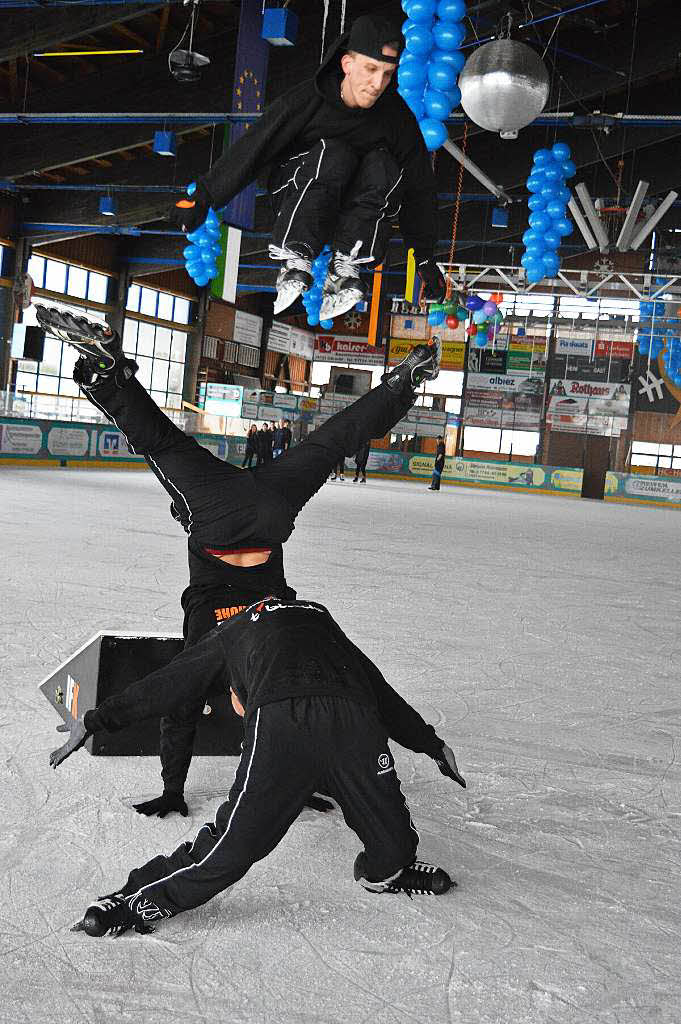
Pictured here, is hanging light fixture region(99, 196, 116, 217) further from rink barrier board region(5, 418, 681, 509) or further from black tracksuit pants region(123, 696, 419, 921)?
black tracksuit pants region(123, 696, 419, 921)

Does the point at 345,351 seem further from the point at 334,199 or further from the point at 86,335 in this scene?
the point at 86,335

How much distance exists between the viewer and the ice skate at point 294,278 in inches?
97.3

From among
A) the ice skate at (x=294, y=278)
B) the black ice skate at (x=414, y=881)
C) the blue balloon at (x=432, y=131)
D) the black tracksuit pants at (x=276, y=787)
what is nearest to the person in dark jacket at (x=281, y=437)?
the blue balloon at (x=432, y=131)

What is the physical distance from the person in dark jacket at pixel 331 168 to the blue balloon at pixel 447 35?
172 centimetres

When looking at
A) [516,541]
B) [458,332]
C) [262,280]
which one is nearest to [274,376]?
[262,280]

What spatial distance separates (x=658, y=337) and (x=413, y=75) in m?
18.3

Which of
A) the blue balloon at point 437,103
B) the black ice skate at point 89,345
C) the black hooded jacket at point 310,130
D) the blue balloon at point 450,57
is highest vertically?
the blue balloon at point 450,57

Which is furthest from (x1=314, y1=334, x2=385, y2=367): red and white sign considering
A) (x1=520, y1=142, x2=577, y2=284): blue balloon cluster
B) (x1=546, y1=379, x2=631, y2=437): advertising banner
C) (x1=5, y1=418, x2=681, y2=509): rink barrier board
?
(x1=520, y1=142, x2=577, y2=284): blue balloon cluster

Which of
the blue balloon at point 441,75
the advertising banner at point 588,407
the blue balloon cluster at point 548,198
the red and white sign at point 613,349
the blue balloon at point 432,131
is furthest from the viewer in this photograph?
the advertising banner at point 588,407

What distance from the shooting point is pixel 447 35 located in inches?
158

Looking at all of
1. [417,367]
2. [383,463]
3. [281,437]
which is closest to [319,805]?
[417,367]

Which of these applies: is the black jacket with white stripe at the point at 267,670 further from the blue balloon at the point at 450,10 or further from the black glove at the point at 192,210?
the blue balloon at the point at 450,10

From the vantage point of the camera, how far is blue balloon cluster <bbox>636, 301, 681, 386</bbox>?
Answer: 19562 mm

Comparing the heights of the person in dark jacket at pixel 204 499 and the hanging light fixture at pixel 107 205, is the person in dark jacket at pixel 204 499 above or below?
below
